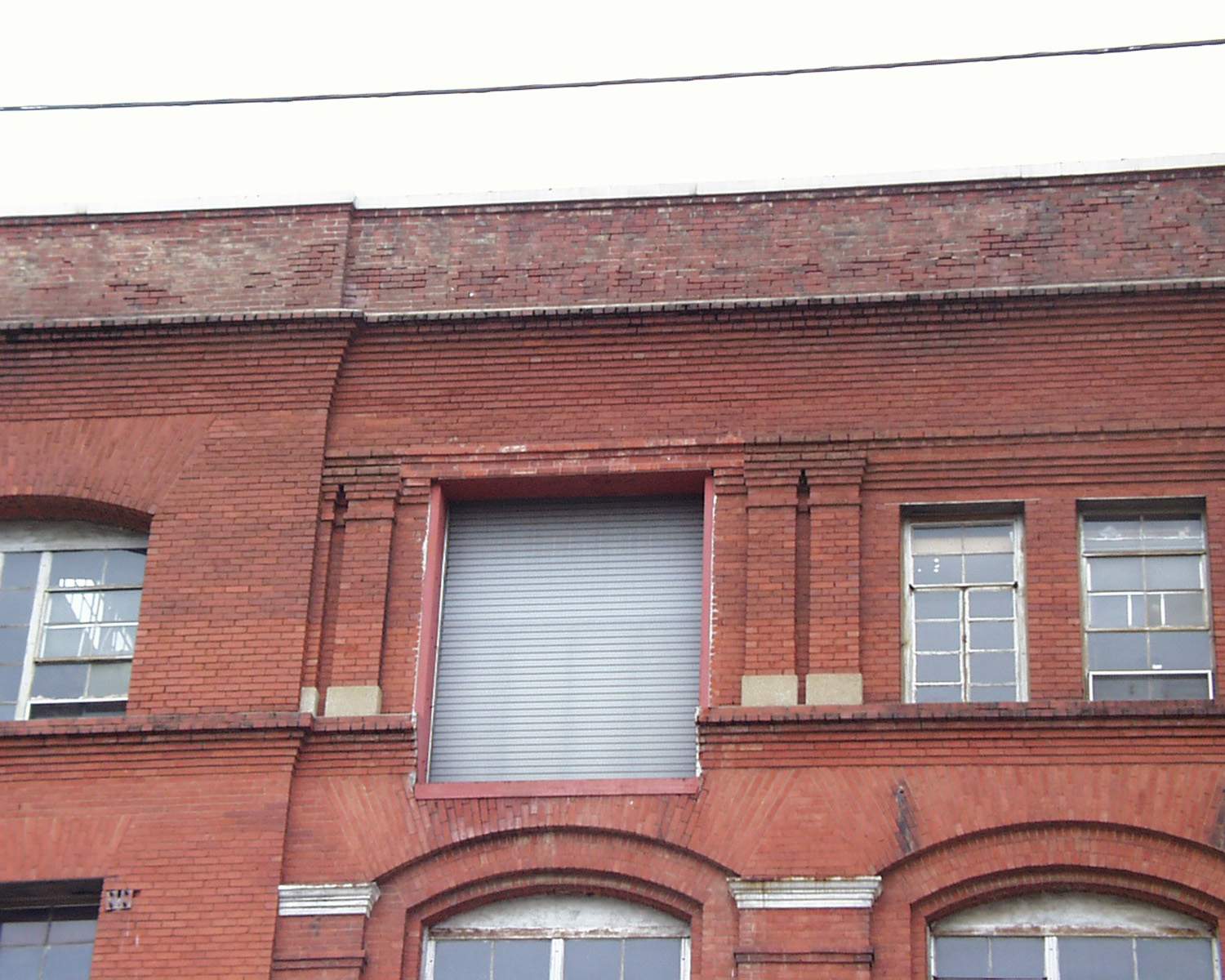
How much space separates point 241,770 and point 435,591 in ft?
6.77

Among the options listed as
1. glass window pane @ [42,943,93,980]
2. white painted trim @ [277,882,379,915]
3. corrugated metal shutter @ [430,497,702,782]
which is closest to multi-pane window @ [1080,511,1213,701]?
corrugated metal shutter @ [430,497,702,782]

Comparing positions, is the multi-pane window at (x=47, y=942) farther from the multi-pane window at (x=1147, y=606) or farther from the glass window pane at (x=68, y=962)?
the multi-pane window at (x=1147, y=606)

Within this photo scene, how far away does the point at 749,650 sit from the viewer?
18.1 meters

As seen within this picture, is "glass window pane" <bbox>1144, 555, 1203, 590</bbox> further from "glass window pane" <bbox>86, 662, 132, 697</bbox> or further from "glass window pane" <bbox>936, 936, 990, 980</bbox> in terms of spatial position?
"glass window pane" <bbox>86, 662, 132, 697</bbox>

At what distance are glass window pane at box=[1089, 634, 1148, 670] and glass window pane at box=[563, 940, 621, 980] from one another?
159 inches

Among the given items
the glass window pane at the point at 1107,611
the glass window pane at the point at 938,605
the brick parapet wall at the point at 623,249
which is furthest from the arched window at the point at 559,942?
the brick parapet wall at the point at 623,249

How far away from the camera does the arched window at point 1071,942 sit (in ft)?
55.4

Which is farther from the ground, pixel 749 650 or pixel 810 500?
pixel 810 500

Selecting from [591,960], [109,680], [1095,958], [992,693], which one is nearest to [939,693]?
[992,693]

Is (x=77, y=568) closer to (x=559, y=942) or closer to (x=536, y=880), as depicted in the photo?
(x=536, y=880)

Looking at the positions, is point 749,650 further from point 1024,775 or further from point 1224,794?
point 1224,794

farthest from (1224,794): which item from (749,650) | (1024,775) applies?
(749,650)

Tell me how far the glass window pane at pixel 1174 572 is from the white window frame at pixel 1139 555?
0.13 feet

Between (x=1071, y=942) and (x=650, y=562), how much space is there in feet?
14.1
